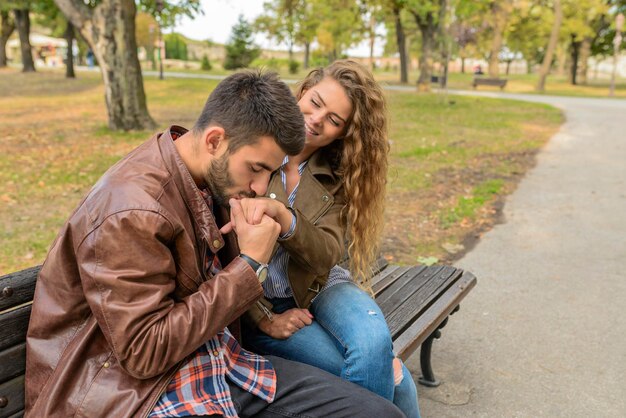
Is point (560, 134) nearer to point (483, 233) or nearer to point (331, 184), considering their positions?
point (483, 233)

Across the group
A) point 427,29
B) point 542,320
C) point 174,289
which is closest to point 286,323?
point 174,289

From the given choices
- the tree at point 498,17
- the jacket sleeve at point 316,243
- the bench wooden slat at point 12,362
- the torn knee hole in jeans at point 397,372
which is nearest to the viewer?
the bench wooden slat at point 12,362

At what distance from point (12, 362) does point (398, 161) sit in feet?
26.8

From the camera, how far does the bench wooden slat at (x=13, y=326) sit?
178cm

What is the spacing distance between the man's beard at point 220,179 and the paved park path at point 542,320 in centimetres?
173

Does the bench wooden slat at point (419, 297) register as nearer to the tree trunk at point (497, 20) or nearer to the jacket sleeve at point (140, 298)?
the jacket sleeve at point (140, 298)

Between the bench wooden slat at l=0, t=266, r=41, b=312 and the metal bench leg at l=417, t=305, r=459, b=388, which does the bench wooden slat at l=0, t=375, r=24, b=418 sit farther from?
the metal bench leg at l=417, t=305, r=459, b=388

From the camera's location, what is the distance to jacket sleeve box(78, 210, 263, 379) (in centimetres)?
157

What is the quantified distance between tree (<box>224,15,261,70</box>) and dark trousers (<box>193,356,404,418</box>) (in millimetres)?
43121

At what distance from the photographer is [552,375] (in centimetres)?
339

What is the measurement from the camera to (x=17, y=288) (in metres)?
1.85

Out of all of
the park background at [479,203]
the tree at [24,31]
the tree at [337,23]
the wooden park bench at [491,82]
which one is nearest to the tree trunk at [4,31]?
the tree at [24,31]

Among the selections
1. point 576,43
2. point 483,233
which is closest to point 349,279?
point 483,233

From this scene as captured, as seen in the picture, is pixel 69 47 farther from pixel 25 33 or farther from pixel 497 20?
pixel 497 20
